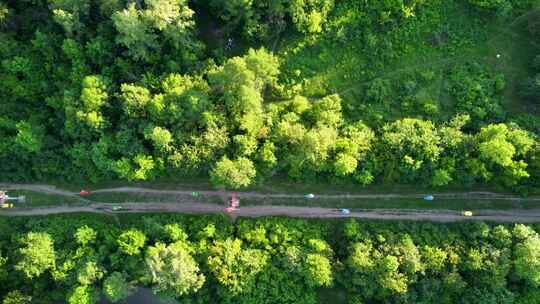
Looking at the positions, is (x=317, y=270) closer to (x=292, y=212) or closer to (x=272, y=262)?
(x=272, y=262)

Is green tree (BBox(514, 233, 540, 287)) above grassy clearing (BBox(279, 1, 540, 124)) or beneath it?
beneath

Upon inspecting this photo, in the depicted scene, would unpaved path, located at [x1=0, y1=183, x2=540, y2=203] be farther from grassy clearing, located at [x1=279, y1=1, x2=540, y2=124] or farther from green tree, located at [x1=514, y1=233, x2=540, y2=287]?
grassy clearing, located at [x1=279, y1=1, x2=540, y2=124]

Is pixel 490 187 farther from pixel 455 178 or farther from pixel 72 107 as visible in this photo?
pixel 72 107

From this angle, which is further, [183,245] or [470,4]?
[470,4]

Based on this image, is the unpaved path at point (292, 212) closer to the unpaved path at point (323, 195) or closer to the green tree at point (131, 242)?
the unpaved path at point (323, 195)

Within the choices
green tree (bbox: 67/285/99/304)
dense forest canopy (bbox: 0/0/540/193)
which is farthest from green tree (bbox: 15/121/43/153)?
green tree (bbox: 67/285/99/304)

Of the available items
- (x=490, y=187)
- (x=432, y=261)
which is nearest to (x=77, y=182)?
(x=432, y=261)
